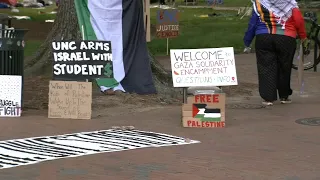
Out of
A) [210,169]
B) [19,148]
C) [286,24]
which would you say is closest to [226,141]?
[210,169]

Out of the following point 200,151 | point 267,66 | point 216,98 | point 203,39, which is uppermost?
point 203,39

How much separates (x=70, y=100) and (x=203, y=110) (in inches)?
72.2

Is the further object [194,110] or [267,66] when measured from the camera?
[267,66]

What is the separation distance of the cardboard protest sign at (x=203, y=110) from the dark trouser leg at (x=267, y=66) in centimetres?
201

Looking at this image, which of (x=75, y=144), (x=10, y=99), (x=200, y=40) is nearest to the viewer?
(x=75, y=144)

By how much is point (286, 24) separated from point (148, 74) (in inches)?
93.5

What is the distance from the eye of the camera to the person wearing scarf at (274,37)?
35.2 ft

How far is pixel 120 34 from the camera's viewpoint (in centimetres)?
1140

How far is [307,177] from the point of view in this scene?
6.64 m

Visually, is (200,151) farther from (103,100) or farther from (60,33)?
(60,33)

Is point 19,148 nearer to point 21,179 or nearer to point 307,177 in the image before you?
point 21,179

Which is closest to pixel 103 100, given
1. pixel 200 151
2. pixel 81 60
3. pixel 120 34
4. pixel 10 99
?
pixel 120 34

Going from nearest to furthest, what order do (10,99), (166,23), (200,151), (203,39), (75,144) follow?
(200,151) → (75,144) → (10,99) → (166,23) → (203,39)

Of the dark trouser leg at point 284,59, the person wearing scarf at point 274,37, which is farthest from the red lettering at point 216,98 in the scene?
the dark trouser leg at point 284,59
